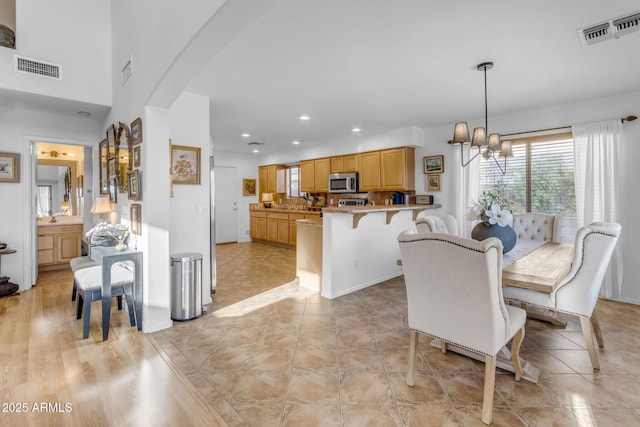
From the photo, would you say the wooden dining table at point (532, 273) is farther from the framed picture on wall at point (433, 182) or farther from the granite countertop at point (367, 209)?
the framed picture on wall at point (433, 182)

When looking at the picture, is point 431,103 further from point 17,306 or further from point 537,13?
point 17,306

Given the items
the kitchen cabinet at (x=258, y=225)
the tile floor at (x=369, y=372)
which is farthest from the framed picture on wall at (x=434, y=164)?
the kitchen cabinet at (x=258, y=225)

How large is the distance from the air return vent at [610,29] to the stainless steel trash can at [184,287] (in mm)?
3770

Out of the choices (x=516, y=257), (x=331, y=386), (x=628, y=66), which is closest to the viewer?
(x=331, y=386)

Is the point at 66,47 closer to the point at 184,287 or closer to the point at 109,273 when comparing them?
the point at 109,273

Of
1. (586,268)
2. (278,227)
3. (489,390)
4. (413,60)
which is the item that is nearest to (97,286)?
(489,390)

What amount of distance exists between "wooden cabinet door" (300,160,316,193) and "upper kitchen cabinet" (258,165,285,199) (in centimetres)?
103

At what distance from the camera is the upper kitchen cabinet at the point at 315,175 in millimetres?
6836

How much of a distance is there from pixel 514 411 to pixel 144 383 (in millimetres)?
2310

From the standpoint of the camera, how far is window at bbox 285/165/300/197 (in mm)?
8000

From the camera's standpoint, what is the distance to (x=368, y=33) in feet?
7.55

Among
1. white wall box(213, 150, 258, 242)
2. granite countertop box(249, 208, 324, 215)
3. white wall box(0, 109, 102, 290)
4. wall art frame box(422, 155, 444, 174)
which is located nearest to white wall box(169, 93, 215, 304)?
white wall box(0, 109, 102, 290)

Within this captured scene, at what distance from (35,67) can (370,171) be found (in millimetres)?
4840

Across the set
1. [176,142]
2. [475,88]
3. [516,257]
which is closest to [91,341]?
[176,142]
